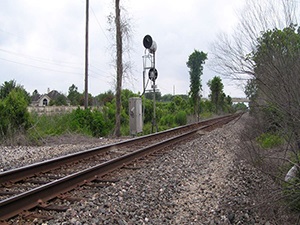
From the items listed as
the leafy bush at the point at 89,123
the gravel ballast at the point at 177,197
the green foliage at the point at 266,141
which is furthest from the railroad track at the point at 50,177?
the leafy bush at the point at 89,123

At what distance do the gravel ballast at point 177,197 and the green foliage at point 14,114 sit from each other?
5.04 metres

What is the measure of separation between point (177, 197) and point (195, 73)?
36.1 meters

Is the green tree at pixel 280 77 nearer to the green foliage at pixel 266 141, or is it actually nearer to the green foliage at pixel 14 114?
the green foliage at pixel 266 141

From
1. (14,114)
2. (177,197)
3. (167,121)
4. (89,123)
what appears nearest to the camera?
(177,197)

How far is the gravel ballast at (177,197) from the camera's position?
15.0 feet

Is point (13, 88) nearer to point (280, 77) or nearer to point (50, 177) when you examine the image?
point (50, 177)

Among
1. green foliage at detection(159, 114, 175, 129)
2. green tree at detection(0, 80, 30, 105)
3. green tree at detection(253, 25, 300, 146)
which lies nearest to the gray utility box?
green tree at detection(0, 80, 30, 105)

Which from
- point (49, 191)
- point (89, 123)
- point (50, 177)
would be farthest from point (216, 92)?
point (49, 191)

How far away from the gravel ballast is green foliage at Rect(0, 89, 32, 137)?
5.04 meters

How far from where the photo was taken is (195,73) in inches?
1612

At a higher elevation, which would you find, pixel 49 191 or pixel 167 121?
pixel 167 121

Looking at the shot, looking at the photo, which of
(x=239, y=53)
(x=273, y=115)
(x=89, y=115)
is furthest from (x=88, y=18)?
(x=273, y=115)

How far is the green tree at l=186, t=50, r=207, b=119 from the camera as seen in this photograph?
126 ft

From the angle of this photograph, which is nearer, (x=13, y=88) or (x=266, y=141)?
(x=266, y=141)
